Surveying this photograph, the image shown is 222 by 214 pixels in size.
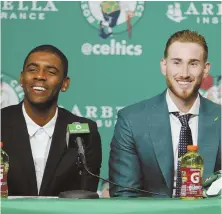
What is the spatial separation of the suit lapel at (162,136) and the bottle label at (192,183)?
60 cm

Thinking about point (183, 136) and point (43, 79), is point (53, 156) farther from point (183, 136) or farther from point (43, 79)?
point (183, 136)

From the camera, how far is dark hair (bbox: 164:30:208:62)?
3490 millimetres

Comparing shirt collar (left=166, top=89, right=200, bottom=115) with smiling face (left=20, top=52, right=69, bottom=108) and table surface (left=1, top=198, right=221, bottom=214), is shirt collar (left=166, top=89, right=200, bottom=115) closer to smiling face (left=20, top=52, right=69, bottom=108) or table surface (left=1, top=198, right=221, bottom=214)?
smiling face (left=20, top=52, right=69, bottom=108)

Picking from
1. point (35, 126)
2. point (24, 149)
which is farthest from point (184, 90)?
point (24, 149)

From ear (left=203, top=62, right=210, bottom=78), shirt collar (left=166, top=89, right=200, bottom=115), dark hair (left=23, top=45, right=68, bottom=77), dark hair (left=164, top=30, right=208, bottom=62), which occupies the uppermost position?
dark hair (left=164, top=30, right=208, bottom=62)

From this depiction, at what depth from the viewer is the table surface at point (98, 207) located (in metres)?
2.43

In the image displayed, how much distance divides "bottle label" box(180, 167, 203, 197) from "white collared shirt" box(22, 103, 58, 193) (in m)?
0.99

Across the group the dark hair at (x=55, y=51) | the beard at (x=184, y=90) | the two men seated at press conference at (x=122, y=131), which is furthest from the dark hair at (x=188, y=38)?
the dark hair at (x=55, y=51)

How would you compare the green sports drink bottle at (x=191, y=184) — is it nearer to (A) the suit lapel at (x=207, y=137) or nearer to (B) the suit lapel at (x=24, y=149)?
(A) the suit lapel at (x=207, y=137)

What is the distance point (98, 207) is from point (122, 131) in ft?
3.52

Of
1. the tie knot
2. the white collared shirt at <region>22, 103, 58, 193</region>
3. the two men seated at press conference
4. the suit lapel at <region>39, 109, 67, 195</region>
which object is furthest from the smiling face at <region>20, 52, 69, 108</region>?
the tie knot

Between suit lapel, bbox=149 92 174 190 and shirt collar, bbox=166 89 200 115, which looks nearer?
suit lapel, bbox=149 92 174 190

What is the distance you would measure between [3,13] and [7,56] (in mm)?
264

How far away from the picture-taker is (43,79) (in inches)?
135
